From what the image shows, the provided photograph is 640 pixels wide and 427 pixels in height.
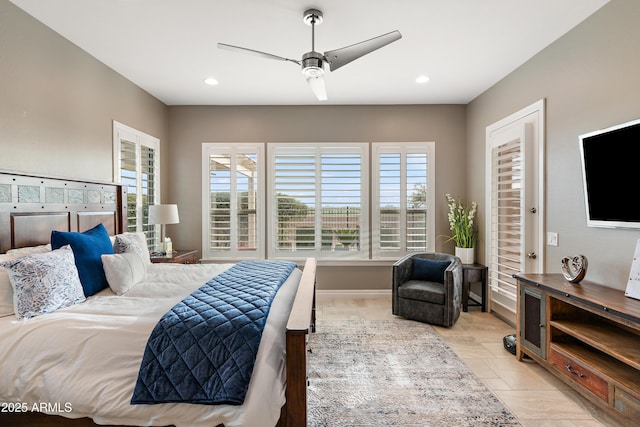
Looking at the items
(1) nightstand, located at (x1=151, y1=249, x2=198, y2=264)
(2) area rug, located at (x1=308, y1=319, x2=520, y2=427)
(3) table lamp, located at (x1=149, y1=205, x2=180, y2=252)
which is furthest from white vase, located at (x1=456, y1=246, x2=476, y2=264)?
(3) table lamp, located at (x1=149, y1=205, x2=180, y2=252)

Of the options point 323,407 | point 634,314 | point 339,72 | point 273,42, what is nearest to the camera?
point 634,314

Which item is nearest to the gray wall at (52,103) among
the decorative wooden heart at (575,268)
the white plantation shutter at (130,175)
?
the white plantation shutter at (130,175)

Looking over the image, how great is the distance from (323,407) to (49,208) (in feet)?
8.74

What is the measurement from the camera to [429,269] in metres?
4.04

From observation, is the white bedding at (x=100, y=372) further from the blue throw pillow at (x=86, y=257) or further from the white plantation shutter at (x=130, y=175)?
the white plantation shutter at (x=130, y=175)

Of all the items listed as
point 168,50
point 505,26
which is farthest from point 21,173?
point 505,26

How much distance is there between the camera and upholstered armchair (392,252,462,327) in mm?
3535

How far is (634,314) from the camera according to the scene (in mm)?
1784

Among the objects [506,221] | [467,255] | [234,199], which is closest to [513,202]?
[506,221]

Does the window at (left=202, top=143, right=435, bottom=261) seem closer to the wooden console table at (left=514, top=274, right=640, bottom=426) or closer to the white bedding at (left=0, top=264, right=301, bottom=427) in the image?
the wooden console table at (left=514, top=274, right=640, bottom=426)

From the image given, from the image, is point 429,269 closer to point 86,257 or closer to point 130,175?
point 86,257

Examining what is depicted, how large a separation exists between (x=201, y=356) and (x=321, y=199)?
334cm

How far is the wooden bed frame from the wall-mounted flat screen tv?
2268 mm

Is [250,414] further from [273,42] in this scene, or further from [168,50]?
[168,50]
